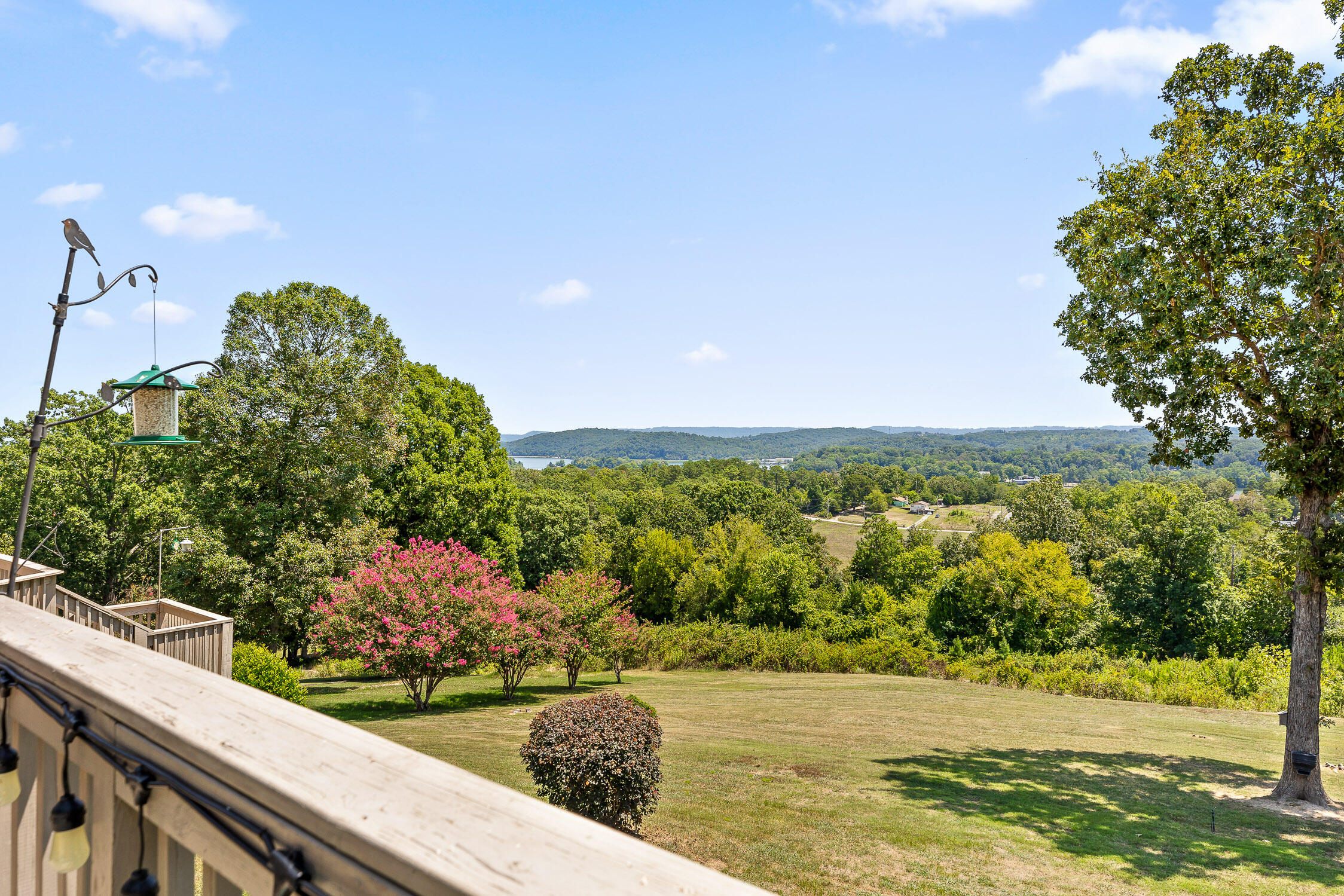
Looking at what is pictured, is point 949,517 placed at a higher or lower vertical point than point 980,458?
lower

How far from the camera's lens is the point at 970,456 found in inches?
6398

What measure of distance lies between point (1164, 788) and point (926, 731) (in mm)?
3931

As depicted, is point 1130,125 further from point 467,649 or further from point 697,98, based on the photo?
point 467,649

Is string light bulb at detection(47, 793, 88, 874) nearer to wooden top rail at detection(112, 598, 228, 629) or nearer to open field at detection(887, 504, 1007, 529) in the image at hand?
wooden top rail at detection(112, 598, 228, 629)

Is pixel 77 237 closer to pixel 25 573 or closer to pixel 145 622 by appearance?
pixel 25 573

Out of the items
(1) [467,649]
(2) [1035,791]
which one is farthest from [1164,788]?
(1) [467,649]

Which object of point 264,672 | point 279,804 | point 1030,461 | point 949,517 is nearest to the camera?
point 279,804

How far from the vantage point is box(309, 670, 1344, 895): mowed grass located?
6359 millimetres

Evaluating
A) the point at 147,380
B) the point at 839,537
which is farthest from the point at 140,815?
the point at 839,537

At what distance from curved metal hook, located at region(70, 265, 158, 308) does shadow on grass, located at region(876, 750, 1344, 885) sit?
9.38 m

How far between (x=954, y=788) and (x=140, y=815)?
990 centimetres

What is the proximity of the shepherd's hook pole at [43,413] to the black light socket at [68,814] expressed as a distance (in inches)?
185

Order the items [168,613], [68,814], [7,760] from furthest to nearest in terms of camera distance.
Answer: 1. [168,613]
2. [7,760]
3. [68,814]

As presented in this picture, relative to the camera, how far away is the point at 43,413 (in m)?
5.04
